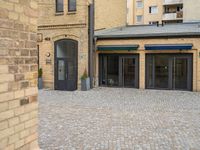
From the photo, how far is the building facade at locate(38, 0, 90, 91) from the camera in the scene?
57.6 feet

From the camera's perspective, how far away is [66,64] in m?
18.2

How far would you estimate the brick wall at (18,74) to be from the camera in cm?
388

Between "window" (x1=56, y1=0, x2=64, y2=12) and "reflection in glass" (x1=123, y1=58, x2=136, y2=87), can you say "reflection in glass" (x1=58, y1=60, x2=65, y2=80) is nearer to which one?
"window" (x1=56, y1=0, x2=64, y2=12)

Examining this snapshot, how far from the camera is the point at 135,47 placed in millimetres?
17422

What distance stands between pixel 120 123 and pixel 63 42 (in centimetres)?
1062

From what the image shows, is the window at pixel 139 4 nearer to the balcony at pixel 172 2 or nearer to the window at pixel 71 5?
the balcony at pixel 172 2

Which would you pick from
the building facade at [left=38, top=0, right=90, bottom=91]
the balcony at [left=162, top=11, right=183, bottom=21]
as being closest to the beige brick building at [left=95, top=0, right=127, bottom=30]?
the building facade at [left=38, top=0, right=90, bottom=91]

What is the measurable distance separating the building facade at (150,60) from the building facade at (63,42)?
144 cm

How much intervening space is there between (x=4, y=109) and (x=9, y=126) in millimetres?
299

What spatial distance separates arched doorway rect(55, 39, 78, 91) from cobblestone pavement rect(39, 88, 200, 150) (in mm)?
3761

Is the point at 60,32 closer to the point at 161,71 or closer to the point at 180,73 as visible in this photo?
the point at 161,71

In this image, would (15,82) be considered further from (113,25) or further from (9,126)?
(113,25)

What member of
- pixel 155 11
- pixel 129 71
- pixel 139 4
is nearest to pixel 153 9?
pixel 155 11

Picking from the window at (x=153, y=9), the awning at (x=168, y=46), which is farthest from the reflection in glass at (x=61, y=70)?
the window at (x=153, y=9)
